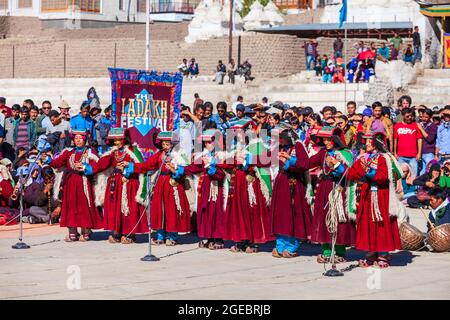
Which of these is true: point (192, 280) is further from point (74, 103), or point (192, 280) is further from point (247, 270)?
point (74, 103)

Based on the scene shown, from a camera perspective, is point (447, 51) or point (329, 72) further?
point (329, 72)

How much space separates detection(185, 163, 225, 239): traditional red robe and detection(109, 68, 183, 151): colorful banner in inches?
60.8

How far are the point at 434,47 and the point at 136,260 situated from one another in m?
19.3

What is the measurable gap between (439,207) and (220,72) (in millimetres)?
24390

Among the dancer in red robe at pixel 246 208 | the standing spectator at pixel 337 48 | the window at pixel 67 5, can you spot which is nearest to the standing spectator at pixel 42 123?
the dancer in red robe at pixel 246 208

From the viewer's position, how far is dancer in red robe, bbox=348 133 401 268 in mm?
13102

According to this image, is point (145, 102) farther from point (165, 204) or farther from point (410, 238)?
point (410, 238)

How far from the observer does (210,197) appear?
48.9 feet

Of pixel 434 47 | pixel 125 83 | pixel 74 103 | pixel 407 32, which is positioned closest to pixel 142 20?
pixel 407 32

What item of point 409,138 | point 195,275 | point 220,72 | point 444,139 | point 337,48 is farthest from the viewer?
point 337,48

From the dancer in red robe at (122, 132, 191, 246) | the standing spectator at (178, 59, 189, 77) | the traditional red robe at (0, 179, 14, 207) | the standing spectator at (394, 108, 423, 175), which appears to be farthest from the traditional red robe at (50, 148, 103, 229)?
the standing spectator at (178, 59, 189, 77)

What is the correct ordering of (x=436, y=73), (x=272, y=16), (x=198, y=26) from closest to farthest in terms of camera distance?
(x=436, y=73)
(x=198, y=26)
(x=272, y=16)

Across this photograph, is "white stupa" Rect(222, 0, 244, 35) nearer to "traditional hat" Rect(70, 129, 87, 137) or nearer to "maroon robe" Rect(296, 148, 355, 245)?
"traditional hat" Rect(70, 129, 87, 137)

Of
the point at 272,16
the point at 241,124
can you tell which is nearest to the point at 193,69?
the point at 272,16
